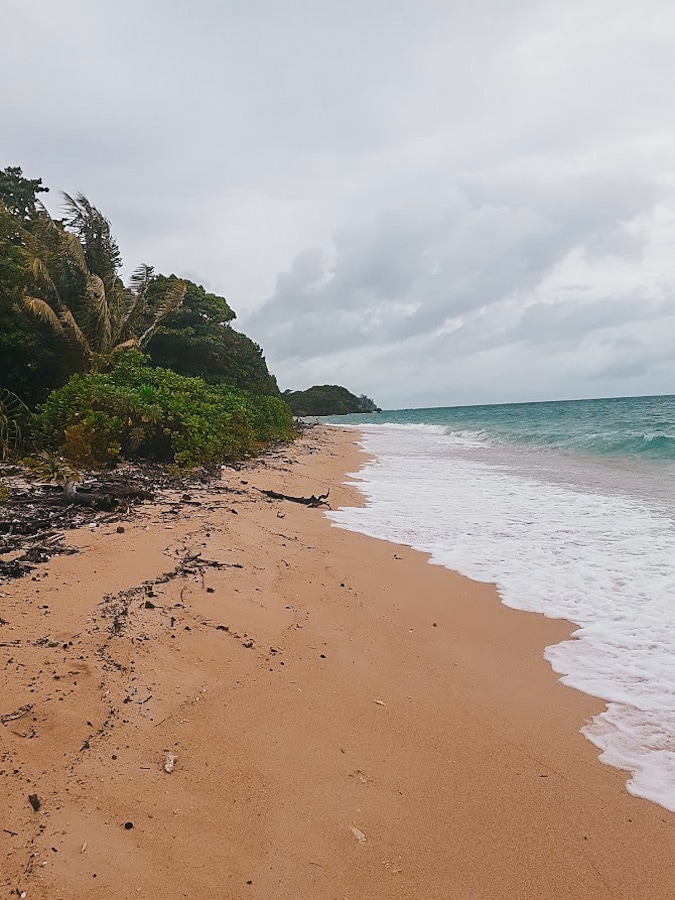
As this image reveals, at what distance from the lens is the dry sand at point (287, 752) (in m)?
1.78

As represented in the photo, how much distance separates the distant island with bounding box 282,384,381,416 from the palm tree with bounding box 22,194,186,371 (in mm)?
55237

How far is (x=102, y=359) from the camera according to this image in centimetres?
1183

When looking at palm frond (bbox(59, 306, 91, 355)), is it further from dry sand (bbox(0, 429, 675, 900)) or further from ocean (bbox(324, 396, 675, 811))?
dry sand (bbox(0, 429, 675, 900))

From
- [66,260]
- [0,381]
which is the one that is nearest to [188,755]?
[0,381]

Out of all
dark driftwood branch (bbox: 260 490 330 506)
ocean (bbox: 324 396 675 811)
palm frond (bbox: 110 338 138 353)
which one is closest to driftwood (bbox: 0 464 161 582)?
dark driftwood branch (bbox: 260 490 330 506)

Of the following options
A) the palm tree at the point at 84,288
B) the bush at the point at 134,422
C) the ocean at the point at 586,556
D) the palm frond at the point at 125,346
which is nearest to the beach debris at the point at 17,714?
the ocean at the point at 586,556

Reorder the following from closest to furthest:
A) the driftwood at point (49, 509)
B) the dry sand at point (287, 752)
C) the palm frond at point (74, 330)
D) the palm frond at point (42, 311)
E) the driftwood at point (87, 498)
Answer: the dry sand at point (287, 752), the driftwood at point (49, 509), the driftwood at point (87, 498), the palm frond at point (42, 311), the palm frond at point (74, 330)

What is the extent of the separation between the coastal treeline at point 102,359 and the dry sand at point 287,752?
4.70 metres

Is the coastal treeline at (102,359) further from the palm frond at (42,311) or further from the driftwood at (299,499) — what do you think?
the driftwood at (299,499)

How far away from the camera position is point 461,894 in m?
1.76

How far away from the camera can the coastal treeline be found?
830cm

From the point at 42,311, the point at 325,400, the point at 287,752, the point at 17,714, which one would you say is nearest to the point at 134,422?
the point at 42,311

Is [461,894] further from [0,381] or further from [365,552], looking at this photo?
[0,381]

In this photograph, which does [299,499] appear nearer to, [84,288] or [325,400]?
[84,288]
